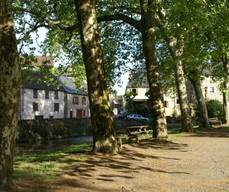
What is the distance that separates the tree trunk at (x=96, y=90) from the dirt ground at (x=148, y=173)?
727mm

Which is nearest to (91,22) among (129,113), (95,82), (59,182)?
(95,82)

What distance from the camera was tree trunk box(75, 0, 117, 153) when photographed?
17750 mm

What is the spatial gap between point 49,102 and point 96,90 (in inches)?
2714

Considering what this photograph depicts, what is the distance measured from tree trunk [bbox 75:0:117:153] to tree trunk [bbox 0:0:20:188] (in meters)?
7.24

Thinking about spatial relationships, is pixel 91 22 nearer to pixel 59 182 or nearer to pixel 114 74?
pixel 59 182

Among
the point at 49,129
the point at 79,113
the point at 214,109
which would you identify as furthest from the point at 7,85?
the point at 79,113

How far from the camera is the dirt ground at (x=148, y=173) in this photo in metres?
11.9

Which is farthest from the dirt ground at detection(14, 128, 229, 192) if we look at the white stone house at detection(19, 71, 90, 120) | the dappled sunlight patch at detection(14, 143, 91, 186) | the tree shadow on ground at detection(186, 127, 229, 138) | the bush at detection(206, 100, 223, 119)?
the bush at detection(206, 100, 223, 119)

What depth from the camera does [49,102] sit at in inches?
3388

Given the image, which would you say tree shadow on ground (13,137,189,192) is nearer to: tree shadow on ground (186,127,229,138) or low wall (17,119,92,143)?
tree shadow on ground (186,127,229,138)

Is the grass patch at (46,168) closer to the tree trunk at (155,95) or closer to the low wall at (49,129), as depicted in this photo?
the tree trunk at (155,95)

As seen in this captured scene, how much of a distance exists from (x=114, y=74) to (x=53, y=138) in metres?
11.0

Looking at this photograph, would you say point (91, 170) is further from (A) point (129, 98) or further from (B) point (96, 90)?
(A) point (129, 98)

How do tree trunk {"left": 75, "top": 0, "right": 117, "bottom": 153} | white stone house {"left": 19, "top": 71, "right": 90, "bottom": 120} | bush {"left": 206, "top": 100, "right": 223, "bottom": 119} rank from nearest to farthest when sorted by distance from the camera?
tree trunk {"left": 75, "top": 0, "right": 117, "bottom": 153}
bush {"left": 206, "top": 100, "right": 223, "bottom": 119}
white stone house {"left": 19, "top": 71, "right": 90, "bottom": 120}
